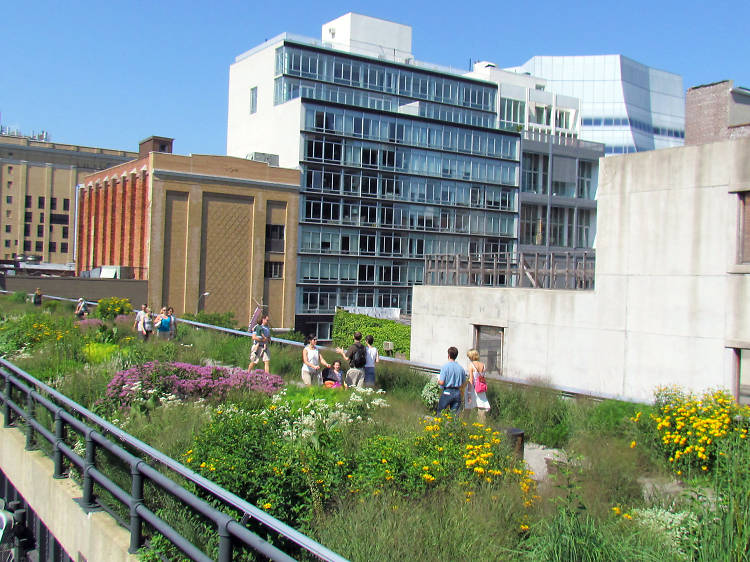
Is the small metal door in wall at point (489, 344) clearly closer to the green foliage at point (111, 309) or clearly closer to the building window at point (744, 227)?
the building window at point (744, 227)

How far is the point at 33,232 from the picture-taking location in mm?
124062

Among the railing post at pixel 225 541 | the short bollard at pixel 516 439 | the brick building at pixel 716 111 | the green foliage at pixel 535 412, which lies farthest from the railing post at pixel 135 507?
the brick building at pixel 716 111

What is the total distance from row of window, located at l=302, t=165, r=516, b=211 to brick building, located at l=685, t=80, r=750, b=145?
190ft

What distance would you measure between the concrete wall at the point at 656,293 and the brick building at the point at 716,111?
11.0 feet

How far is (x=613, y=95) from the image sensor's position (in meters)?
113

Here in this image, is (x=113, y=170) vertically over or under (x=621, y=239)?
over

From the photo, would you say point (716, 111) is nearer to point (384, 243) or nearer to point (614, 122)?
point (384, 243)

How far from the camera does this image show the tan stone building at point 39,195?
400ft

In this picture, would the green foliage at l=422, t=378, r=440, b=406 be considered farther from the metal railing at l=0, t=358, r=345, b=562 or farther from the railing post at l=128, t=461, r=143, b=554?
the railing post at l=128, t=461, r=143, b=554

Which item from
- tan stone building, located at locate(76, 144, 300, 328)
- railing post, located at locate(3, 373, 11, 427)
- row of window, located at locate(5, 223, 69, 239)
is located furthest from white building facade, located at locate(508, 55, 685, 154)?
railing post, located at locate(3, 373, 11, 427)

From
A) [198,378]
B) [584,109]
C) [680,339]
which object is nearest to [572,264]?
[680,339]

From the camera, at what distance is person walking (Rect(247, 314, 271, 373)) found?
51.2ft

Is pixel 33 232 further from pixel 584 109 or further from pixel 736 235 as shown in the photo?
pixel 736 235

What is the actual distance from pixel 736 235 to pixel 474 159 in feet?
236
